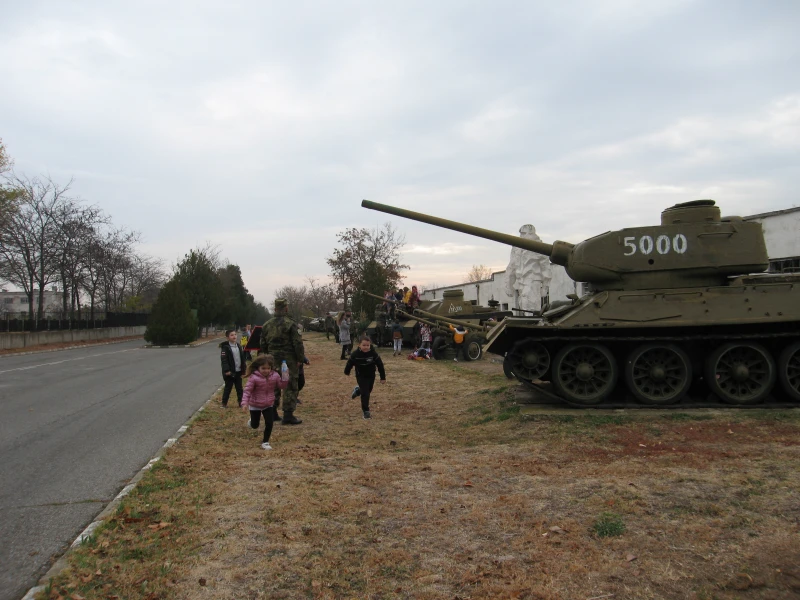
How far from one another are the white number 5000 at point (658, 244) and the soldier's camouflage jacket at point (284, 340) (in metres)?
5.17

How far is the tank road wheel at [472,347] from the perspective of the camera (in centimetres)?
2002

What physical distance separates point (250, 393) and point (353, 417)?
252 cm

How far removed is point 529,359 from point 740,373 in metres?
A: 3.00

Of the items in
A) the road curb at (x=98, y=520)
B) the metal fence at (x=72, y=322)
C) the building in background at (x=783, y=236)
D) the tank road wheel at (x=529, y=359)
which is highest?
the building in background at (x=783, y=236)

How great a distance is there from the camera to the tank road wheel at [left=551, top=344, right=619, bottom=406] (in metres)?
9.30

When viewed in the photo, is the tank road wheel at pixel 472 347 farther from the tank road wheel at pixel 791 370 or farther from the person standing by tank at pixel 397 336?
the tank road wheel at pixel 791 370

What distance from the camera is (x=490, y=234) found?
36.6ft

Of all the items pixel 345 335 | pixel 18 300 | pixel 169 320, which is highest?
pixel 18 300

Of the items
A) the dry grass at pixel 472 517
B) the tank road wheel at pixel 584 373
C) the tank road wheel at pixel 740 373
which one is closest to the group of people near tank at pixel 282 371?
the dry grass at pixel 472 517

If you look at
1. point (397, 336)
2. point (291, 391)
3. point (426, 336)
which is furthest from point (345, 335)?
point (291, 391)

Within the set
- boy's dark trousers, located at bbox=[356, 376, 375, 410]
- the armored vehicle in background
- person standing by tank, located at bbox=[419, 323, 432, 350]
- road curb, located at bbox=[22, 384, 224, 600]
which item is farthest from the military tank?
the armored vehicle in background

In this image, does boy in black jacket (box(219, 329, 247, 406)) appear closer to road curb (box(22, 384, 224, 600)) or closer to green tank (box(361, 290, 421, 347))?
road curb (box(22, 384, 224, 600))

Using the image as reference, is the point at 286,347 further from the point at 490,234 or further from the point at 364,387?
the point at 490,234

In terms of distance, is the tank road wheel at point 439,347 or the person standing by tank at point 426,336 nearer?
the tank road wheel at point 439,347
